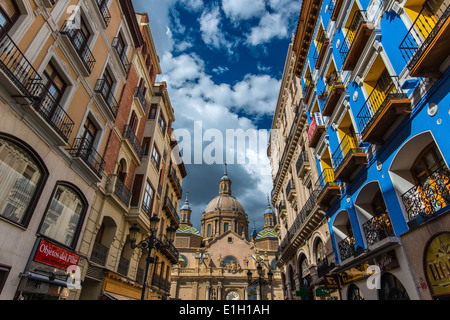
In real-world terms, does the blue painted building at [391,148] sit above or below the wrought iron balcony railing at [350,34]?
below

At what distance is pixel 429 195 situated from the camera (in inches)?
295

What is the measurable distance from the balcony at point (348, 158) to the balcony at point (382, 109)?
36.6 inches

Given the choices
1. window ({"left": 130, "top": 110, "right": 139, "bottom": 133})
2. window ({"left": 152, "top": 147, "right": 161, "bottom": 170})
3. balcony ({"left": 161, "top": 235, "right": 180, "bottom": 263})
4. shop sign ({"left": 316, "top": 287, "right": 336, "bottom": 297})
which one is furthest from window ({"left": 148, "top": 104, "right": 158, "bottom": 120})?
shop sign ({"left": 316, "top": 287, "right": 336, "bottom": 297})

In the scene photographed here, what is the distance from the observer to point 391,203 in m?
8.91

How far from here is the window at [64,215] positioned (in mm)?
9620

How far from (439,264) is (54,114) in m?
12.9

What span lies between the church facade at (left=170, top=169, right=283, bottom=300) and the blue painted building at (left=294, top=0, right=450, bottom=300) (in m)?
30.6

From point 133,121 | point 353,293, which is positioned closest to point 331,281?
point 353,293

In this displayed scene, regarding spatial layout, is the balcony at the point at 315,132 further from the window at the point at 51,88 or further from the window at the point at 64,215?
the window at the point at 51,88

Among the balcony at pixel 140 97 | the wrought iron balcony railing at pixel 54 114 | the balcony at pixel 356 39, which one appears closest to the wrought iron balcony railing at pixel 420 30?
→ the balcony at pixel 356 39

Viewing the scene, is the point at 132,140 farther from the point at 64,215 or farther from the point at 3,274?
the point at 3,274

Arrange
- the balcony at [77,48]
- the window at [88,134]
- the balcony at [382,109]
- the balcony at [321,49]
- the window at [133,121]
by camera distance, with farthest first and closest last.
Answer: the window at [133,121]
the balcony at [321,49]
the window at [88,134]
the balcony at [77,48]
the balcony at [382,109]

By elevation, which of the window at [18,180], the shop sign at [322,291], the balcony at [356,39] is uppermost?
the balcony at [356,39]

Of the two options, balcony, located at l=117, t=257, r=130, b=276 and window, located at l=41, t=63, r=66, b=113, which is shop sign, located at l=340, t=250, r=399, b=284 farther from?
window, located at l=41, t=63, r=66, b=113
